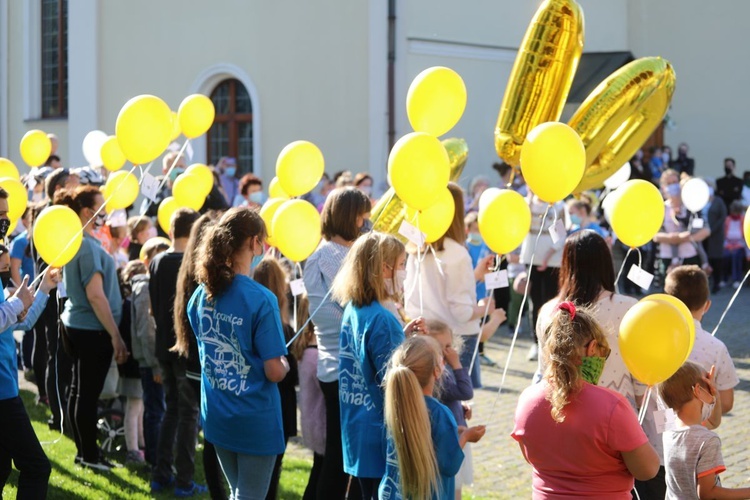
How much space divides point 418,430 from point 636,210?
1851mm

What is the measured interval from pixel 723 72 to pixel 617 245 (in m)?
6.79

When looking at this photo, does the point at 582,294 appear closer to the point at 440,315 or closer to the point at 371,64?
the point at 440,315

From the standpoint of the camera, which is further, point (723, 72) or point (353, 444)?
point (723, 72)

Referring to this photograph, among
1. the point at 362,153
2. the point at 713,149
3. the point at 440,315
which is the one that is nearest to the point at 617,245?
the point at 362,153

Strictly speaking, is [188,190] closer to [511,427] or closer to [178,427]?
[178,427]

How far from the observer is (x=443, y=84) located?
559 centimetres

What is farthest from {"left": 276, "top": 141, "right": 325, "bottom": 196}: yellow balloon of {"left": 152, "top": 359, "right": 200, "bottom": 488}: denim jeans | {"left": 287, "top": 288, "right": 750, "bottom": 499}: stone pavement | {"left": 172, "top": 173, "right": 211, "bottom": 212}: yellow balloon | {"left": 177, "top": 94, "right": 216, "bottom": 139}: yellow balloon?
{"left": 287, "top": 288, "right": 750, "bottom": 499}: stone pavement

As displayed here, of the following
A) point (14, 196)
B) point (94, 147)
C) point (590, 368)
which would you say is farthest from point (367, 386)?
point (94, 147)

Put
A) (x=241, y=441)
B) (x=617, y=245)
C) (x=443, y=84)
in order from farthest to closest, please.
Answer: (x=617, y=245) < (x=443, y=84) < (x=241, y=441)

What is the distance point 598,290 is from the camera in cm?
434

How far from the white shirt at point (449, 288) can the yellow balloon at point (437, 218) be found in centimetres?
15

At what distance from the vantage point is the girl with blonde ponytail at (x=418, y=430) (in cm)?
357

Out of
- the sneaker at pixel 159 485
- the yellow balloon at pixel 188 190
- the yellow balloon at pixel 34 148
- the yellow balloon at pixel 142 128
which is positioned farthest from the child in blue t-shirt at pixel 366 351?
the yellow balloon at pixel 34 148

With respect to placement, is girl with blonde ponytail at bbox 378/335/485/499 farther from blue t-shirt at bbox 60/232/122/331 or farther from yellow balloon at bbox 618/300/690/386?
blue t-shirt at bbox 60/232/122/331
